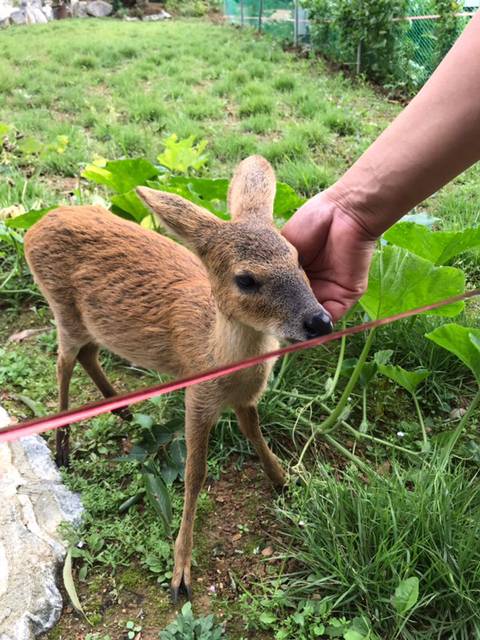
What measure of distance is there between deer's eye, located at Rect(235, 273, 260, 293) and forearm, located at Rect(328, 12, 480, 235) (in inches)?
21.6

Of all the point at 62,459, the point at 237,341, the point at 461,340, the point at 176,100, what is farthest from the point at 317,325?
the point at 176,100

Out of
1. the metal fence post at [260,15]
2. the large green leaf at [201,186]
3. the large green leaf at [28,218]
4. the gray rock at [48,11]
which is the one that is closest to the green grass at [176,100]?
the large green leaf at [28,218]

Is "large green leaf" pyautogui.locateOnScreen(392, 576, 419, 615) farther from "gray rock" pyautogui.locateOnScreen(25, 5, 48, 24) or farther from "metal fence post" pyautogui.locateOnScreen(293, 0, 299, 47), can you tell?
"gray rock" pyautogui.locateOnScreen(25, 5, 48, 24)

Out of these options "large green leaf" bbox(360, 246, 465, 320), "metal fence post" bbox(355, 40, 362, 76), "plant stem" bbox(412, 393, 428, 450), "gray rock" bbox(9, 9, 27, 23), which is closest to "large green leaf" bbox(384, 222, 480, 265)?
"large green leaf" bbox(360, 246, 465, 320)

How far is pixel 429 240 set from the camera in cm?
251

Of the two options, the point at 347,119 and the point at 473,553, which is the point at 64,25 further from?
the point at 473,553

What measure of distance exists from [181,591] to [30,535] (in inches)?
24.1

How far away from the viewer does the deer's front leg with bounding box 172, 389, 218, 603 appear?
2.12 m

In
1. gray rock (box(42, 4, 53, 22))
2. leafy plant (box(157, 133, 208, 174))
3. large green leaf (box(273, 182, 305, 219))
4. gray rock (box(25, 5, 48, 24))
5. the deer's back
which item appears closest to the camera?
the deer's back

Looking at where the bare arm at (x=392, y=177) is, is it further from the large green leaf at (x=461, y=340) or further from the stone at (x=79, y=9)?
the stone at (x=79, y=9)

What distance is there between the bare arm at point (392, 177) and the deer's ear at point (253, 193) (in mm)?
190

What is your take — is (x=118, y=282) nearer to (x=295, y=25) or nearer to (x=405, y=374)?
(x=405, y=374)

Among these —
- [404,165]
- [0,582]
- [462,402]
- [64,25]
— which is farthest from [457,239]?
[64,25]

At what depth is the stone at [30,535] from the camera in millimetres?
1965
